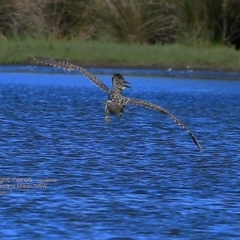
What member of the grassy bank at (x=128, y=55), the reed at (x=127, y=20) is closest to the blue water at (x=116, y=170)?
the grassy bank at (x=128, y=55)

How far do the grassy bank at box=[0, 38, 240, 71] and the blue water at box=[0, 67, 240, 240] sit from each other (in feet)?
11.3

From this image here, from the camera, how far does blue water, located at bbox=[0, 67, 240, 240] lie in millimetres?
10070

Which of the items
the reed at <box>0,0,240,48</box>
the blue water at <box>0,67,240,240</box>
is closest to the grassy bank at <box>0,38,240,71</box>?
the reed at <box>0,0,240,48</box>

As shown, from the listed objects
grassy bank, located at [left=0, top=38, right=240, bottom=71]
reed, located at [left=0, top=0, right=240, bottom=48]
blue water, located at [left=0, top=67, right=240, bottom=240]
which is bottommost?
blue water, located at [left=0, top=67, right=240, bottom=240]

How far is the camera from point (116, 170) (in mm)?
12891

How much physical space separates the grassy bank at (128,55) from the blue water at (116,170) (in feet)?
11.3

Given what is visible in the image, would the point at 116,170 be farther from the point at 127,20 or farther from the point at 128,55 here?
the point at 127,20

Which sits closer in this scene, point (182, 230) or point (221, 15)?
point (182, 230)

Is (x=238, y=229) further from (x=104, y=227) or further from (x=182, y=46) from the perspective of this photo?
(x=182, y=46)

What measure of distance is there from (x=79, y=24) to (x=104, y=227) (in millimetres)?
17952

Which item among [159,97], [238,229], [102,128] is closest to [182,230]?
[238,229]

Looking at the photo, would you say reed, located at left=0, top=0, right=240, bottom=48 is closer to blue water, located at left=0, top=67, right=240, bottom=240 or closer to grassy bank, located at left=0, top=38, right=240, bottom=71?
grassy bank, located at left=0, top=38, right=240, bottom=71

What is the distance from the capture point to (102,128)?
56.2 ft

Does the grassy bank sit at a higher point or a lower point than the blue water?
higher
